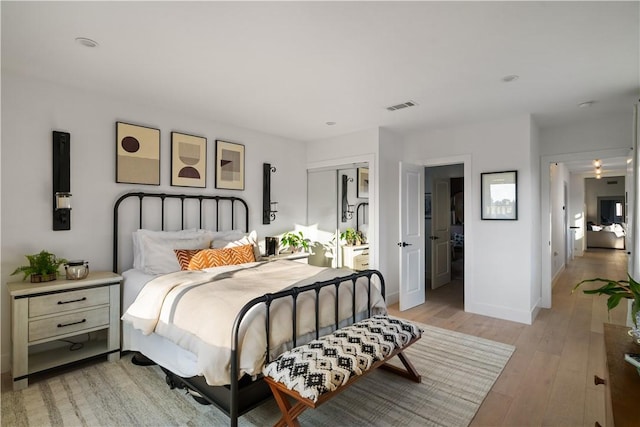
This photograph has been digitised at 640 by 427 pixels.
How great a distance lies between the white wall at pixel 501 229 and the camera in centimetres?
406

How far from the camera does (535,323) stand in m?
4.02

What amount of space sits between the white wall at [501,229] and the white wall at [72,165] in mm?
3735

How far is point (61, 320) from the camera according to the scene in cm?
269

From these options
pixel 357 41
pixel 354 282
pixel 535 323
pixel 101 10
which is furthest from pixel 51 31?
pixel 535 323

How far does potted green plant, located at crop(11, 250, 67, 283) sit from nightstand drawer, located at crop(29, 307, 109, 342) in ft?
1.23

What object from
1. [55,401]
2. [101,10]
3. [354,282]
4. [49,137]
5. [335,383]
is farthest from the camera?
[49,137]

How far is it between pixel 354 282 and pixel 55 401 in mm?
2424

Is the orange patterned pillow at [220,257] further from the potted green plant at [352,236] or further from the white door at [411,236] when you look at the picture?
the white door at [411,236]

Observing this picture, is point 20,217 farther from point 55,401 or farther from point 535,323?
point 535,323

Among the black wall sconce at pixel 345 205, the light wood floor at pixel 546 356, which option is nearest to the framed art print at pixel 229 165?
the black wall sconce at pixel 345 205

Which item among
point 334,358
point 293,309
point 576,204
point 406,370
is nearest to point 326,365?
point 334,358

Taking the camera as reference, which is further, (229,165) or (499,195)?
(229,165)

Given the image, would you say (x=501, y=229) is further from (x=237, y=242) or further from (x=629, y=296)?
(x=237, y=242)

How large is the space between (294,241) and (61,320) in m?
2.98
